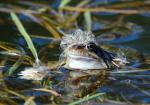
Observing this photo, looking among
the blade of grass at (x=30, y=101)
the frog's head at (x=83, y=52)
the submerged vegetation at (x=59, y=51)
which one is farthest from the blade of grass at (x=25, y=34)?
the blade of grass at (x=30, y=101)

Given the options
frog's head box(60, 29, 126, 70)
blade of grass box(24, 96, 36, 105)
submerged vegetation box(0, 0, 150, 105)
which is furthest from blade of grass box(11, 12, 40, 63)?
blade of grass box(24, 96, 36, 105)

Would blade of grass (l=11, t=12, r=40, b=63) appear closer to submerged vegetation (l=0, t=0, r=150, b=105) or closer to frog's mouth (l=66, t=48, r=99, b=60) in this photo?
submerged vegetation (l=0, t=0, r=150, b=105)

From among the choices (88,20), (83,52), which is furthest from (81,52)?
(88,20)

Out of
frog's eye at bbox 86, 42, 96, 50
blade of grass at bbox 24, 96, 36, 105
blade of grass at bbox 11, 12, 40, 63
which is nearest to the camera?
blade of grass at bbox 24, 96, 36, 105

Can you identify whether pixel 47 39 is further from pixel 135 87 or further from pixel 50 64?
pixel 135 87

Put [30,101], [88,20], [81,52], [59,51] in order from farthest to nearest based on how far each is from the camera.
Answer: [88,20] < [59,51] < [81,52] < [30,101]

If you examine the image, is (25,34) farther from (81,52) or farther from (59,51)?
(81,52)

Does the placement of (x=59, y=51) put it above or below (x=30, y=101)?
above

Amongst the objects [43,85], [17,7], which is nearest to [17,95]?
[43,85]

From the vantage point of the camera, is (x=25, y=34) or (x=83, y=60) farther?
(x=25, y=34)
